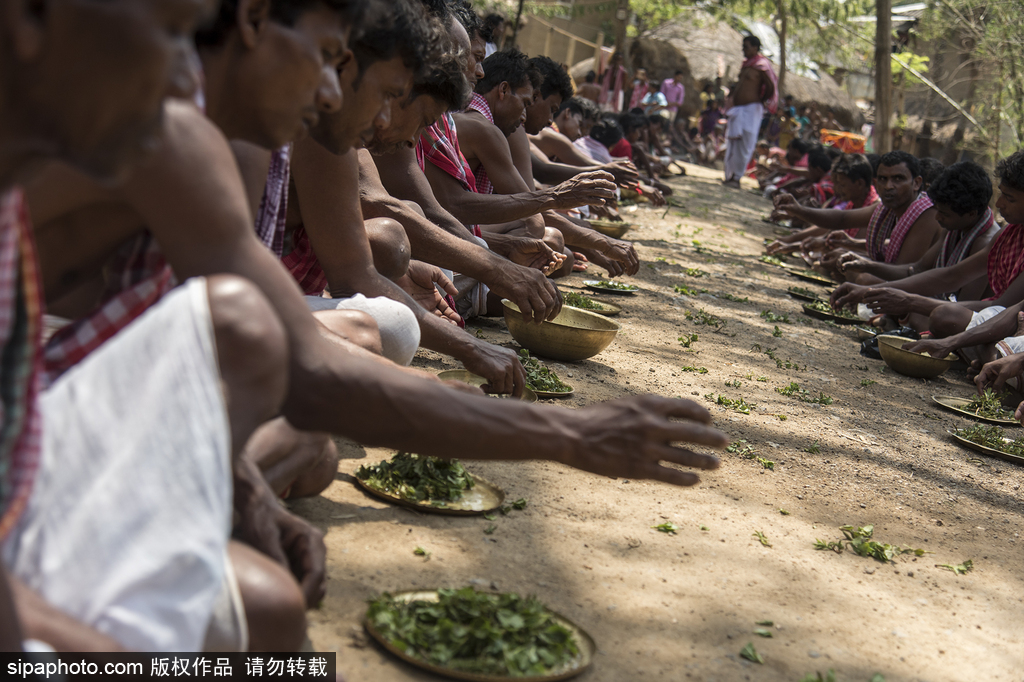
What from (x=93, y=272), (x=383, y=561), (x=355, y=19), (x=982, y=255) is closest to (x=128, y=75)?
(x=93, y=272)

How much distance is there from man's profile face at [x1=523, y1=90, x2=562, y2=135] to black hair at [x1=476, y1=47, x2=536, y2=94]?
3.24 ft

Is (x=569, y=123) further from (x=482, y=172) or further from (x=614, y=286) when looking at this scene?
(x=482, y=172)

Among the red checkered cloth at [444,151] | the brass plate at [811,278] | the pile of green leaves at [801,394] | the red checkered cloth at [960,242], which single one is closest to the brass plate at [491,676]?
the red checkered cloth at [444,151]

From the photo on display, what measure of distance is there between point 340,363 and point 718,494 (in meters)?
2.13

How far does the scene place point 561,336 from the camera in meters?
4.69

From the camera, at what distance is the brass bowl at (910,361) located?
604 centimetres

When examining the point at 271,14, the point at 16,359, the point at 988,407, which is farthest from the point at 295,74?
the point at 988,407

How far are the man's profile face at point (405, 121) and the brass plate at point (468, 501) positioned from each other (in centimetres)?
134

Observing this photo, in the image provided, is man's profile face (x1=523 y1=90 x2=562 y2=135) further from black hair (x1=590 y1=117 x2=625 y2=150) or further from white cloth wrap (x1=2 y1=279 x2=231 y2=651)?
white cloth wrap (x1=2 y1=279 x2=231 y2=651)

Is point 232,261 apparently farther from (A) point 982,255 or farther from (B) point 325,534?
(A) point 982,255

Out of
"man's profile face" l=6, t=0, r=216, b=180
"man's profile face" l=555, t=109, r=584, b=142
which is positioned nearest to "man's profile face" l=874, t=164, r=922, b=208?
"man's profile face" l=555, t=109, r=584, b=142

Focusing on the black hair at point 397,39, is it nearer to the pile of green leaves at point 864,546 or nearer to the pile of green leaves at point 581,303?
the pile of green leaves at point 864,546

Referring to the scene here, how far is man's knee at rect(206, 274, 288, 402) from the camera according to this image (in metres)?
1.46

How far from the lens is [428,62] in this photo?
9.64 feet
